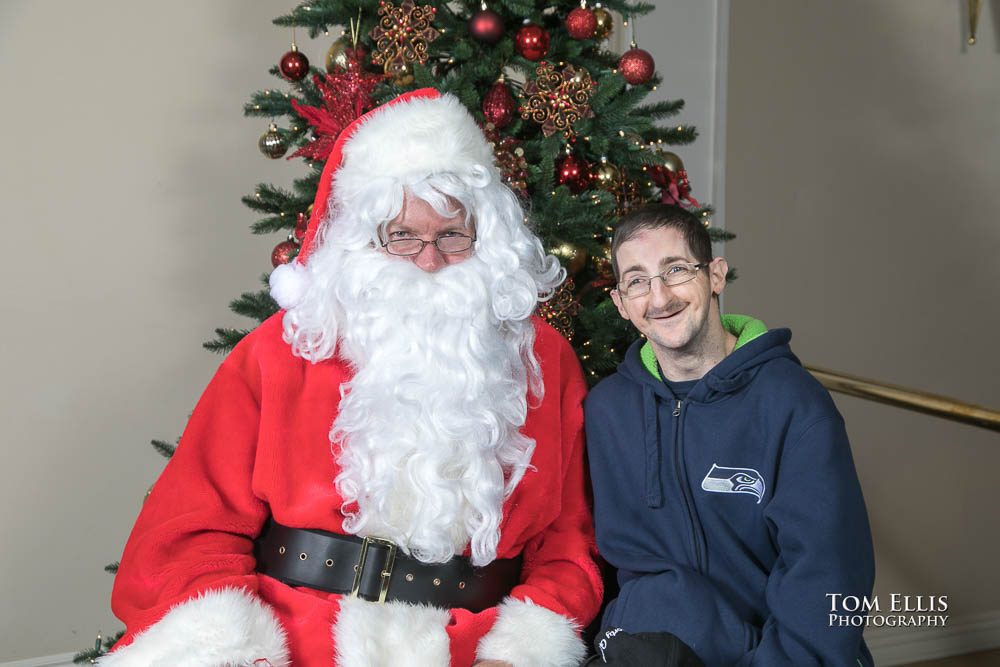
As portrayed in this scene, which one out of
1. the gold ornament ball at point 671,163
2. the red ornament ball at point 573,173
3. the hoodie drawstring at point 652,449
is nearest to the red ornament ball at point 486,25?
the red ornament ball at point 573,173

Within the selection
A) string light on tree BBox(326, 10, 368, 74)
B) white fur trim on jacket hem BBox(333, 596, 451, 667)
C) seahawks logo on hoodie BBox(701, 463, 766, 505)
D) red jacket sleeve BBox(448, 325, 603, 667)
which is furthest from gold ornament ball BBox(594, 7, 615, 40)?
white fur trim on jacket hem BBox(333, 596, 451, 667)

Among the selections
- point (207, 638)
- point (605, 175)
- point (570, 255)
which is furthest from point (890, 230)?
point (207, 638)

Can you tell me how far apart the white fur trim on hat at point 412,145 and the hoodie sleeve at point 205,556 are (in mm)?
515

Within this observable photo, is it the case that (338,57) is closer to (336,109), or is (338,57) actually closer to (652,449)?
(336,109)

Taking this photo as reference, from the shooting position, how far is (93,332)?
11.4ft

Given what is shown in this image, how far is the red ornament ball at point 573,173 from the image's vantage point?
8.62 ft

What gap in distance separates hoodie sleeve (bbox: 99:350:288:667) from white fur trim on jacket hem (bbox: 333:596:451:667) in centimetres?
14

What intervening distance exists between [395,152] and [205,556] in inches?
38.4

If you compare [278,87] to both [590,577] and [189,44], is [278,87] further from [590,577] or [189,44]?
[590,577]

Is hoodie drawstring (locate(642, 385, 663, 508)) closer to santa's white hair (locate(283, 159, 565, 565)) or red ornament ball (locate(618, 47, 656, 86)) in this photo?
santa's white hair (locate(283, 159, 565, 565))

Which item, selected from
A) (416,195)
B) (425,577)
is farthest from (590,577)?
(416,195)

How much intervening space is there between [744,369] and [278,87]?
8.05ft

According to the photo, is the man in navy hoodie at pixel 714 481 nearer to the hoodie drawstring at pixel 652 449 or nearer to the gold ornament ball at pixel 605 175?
the hoodie drawstring at pixel 652 449

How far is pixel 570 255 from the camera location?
102 inches
